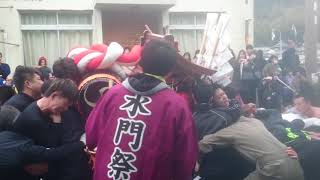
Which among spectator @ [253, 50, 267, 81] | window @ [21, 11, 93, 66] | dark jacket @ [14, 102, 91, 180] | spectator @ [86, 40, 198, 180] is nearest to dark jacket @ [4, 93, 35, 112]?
dark jacket @ [14, 102, 91, 180]

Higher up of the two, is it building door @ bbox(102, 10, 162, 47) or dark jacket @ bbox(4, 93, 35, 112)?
building door @ bbox(102, 10, 162, 47)

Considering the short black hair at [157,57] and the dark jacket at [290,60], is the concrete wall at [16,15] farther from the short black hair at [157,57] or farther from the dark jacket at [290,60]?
the short black hair at [157,57]

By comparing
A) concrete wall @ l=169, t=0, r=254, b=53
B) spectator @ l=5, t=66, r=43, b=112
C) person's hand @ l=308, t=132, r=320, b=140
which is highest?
concrete wall @ l=169, t=0, r=254, b=53

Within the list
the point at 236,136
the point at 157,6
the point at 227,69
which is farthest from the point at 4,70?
the point at 236,136

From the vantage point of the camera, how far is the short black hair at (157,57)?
9.81 feet

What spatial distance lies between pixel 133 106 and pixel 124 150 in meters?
0.29

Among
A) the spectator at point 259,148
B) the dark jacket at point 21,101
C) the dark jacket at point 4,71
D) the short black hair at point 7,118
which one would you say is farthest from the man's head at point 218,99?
the dark jacket at point 4,71

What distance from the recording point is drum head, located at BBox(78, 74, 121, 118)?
3824 millimetres

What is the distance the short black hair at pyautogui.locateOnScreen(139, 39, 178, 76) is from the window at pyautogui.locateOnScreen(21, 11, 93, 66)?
11501mm

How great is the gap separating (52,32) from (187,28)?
4.42 m

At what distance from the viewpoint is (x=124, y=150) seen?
2.95 m

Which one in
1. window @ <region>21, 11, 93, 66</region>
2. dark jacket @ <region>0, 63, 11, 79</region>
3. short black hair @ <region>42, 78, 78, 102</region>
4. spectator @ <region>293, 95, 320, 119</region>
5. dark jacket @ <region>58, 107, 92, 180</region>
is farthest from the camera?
window @ <region>21, 11, 93, 66</region>

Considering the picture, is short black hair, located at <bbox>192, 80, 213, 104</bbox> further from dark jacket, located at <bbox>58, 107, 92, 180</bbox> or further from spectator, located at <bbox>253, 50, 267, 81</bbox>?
spectator, located at <bbox>253, 50, 267, 81</bbox>

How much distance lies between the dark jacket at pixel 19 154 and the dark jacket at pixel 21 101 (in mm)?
673
